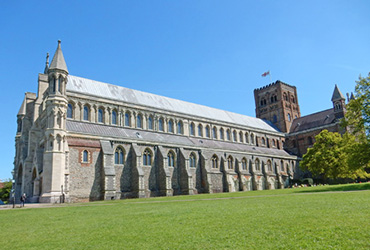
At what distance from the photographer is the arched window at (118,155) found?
32.8 meters

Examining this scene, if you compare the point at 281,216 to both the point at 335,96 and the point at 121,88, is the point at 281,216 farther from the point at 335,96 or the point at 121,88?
the point at 335,96

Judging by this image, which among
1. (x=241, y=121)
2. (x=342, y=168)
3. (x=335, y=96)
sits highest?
(x=335, y=96)

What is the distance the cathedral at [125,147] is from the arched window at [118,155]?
0.11 m

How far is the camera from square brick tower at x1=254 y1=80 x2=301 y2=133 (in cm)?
6744

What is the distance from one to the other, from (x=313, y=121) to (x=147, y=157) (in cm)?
4313

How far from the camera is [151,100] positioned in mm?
45594

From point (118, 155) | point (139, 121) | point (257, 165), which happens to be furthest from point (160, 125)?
point (257, 165)

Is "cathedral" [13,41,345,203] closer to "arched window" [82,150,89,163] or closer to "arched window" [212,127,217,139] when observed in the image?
"arched window" [212,127,217,139]

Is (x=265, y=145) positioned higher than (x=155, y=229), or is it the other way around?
(x=265, y=145)

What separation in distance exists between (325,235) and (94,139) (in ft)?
92.2

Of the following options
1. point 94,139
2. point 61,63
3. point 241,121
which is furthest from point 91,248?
point 241,121

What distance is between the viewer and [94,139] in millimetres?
31562

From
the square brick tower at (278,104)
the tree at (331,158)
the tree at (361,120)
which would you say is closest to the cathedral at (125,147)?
the tree at (331,158)

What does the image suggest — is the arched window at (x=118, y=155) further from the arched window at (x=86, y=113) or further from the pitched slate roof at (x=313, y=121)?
the pitched slate roof at (x=313, y=121)
